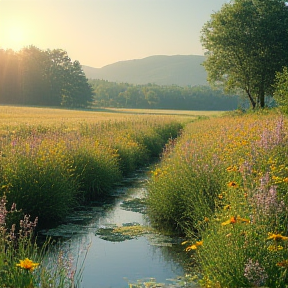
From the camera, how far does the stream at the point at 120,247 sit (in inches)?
293

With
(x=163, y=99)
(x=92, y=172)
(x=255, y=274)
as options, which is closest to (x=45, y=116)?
(x=92, y=172)

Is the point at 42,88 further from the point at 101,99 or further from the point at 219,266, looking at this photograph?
the point at 219,266

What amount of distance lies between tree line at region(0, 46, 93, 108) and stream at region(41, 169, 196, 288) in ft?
245

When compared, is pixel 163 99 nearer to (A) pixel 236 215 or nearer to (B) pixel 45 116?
(B) pixel 45 116

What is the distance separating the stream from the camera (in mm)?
7438

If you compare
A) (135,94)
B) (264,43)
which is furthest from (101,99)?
(264,43)

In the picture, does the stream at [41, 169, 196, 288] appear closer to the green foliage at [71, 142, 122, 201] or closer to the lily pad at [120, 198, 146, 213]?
the lily pad at [120, 198, 146, 213]

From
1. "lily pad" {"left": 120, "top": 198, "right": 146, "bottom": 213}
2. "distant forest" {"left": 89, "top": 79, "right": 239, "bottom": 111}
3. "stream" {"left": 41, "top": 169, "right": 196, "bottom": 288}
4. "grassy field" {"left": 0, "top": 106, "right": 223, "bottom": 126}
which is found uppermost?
"distant forest" {"left": 89, "top": 79, "right": 239, "bottom": 111}

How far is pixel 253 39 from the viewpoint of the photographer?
129 ft

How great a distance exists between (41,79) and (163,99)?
173ft

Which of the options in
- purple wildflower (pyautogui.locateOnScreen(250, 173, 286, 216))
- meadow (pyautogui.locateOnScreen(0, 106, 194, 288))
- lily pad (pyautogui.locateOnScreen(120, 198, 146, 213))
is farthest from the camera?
lily pad (pyautogui.locateOnScreen(120, 198, 146, 213))

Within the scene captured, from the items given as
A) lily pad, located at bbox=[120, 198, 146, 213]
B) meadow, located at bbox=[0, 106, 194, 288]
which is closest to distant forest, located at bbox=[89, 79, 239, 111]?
meadow, located at bbox=[0, 106, 194, 288]

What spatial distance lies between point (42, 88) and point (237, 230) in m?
86.6

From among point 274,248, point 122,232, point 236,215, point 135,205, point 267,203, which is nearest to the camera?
point 274,248
